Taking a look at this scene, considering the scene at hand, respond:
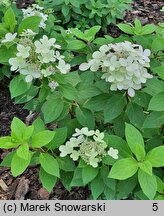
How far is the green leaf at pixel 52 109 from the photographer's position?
6.21 ft

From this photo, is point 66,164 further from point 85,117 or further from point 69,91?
point 69,91

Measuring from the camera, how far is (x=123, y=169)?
5.49ft

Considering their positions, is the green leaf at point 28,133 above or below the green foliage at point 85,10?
above

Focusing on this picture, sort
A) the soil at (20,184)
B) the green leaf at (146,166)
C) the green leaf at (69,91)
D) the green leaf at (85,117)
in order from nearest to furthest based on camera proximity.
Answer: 1. the green leaf at (146,166)
2. the green leaf at (69,91)
3. the green leaf at (85,117)
4. the soil at (20,184)

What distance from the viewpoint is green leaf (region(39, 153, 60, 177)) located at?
5.75 ft

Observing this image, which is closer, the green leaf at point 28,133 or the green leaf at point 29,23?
the green leaf at point 28,133

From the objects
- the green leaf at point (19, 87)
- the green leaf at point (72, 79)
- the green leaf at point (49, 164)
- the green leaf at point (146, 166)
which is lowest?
the green leaf at point (49, 164)

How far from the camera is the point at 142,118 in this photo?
1.97 m

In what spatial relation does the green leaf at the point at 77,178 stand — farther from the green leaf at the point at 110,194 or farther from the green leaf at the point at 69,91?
the green leaf at the point at 69,91

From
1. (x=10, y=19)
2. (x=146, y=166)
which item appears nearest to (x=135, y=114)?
(x=146, y=166)

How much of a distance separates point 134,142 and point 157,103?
204mm

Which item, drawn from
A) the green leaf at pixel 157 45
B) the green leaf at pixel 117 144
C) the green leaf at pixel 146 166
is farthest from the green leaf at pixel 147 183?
the green leaf at pixel 157 45

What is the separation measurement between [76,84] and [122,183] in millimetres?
538

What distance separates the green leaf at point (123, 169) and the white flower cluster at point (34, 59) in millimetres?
485
